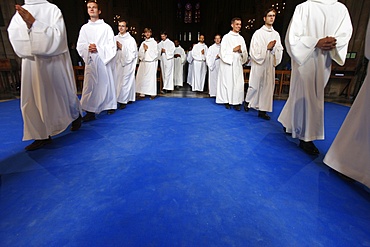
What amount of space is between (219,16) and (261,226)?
23.5m

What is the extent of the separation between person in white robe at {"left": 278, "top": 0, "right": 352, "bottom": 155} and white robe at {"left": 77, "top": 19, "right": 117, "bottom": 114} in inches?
122

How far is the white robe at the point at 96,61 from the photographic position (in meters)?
3.90

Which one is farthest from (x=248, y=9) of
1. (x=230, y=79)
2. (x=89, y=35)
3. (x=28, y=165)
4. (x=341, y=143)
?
(x=28, y=165)

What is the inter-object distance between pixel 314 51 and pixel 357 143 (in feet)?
4.14

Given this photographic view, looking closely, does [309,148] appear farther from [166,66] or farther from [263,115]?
[166,66]

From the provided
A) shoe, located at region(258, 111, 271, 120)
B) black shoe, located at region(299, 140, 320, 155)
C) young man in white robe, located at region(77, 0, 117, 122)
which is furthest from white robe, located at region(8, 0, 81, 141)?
shoe, located at region(258, 111, 271, 120)

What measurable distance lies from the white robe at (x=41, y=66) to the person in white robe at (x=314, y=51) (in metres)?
3.03

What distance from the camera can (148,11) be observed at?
19406 millimetres

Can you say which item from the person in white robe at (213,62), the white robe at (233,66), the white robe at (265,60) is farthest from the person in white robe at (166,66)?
the white robe at (265,60)

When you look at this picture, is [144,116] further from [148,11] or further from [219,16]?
[219,16]

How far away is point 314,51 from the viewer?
266 centimetres

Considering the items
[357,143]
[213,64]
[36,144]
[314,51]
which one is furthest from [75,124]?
[213,64]

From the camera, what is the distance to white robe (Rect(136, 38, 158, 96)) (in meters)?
6.48

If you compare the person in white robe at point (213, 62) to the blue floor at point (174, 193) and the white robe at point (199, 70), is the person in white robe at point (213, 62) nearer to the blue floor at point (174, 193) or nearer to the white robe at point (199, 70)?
the white robe at point (199, 70)
